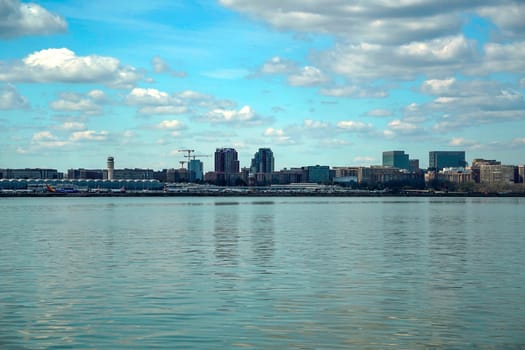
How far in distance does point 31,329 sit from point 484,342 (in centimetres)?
1143

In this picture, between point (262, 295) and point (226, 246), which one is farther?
point (226, 246)

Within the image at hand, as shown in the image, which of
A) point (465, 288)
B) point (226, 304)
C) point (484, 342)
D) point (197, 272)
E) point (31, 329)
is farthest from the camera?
point (197, 272)

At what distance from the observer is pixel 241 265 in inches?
1351

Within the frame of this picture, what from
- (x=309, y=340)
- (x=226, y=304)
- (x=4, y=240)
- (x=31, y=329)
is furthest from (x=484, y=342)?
(x=4, y=240)

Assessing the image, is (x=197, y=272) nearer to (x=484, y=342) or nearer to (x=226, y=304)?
(x=226, y=304)

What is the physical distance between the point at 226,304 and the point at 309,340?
18.3ft

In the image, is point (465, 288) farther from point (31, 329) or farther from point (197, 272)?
point (31, 329)

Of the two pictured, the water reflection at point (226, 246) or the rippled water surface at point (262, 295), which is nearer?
the rippled water surface at point (262, 295)

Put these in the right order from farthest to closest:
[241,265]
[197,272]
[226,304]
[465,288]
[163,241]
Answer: [163,241] < [241,265] < [197,272] < [465,288] < [226,304]

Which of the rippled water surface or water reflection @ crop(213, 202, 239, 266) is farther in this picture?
water reflection @ crop(213, 202, 239, 266)

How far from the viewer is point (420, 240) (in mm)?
50281

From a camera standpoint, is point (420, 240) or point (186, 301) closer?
point (186, 301)

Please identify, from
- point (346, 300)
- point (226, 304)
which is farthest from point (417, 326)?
point (226, 304)

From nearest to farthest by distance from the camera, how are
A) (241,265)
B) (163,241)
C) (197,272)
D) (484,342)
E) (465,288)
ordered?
(484,342) → (465,288) → (197,272) → (241,265) → (163,241)
